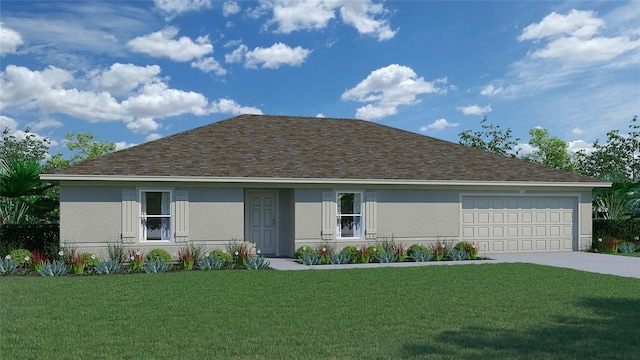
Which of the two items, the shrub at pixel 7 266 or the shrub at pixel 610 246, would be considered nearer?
the shrub at pixel 7 266

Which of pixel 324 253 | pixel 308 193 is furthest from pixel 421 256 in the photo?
pixel 308 193

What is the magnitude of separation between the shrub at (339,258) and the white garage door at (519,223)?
5392 millimetres

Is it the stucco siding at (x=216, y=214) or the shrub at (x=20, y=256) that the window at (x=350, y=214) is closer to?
the stucco siding at (x=216, y=214)

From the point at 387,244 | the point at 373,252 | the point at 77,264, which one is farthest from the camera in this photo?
the point at 387,244

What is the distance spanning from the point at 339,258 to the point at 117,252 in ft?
21.2

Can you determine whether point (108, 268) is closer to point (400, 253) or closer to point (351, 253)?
point (351, 253)

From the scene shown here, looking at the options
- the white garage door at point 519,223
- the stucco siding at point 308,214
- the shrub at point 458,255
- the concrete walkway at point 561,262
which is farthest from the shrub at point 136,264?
the white garage door at point 519,223

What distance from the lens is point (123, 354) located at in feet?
25.3

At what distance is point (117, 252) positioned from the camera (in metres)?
18.1

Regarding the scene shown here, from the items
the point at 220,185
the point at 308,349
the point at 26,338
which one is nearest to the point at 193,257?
the point at 220,185

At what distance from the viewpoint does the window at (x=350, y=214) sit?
830 inches

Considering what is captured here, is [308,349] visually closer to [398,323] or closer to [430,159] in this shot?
[398,323]

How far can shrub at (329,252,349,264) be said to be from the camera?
18.7 m

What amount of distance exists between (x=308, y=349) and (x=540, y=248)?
57.8ft
